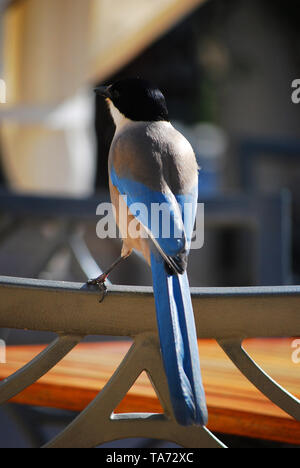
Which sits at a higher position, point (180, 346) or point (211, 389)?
point (180, 346)

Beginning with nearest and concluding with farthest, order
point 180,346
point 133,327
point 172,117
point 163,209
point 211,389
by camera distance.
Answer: point 180,346 → point 133,327 → point 163,209 → point 211,389 → point 172,117

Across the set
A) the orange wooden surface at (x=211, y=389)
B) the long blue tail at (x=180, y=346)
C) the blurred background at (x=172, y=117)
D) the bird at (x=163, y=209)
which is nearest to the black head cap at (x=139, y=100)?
the bird at (x=163, y=209)

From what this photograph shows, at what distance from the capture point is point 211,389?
1.48m

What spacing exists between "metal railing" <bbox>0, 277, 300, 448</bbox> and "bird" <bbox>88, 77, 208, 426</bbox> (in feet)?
0.17

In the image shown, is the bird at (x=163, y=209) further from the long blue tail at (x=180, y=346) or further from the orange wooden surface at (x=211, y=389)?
the orange wooden surface at (x=211, y=389)

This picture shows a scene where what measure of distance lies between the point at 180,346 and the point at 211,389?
1.68ft

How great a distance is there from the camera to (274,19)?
7586mm

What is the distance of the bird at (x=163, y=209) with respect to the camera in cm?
97

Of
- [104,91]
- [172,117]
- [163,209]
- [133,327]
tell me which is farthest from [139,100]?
[172,117]

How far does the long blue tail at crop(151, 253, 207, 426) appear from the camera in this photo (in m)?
0.93

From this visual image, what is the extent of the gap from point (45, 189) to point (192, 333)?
153 inches

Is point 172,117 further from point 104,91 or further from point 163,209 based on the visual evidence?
point 163,209

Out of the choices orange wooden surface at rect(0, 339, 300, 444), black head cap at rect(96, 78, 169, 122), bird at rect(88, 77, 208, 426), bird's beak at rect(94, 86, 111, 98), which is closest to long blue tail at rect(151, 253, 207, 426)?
bird at rect(88, 77, 208, 426)
